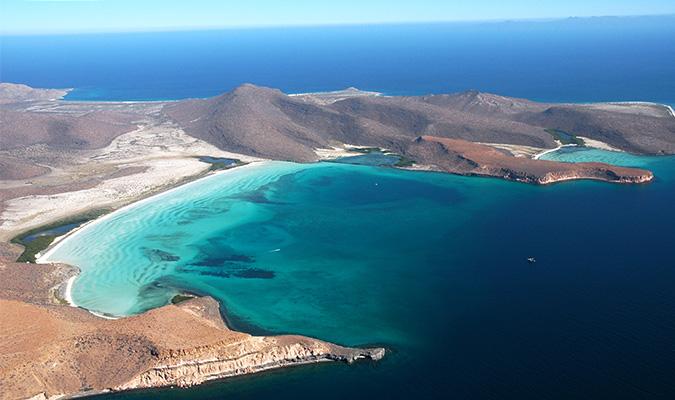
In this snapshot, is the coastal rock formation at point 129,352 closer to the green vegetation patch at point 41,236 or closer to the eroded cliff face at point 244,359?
the eroded cliff face at point 244,359

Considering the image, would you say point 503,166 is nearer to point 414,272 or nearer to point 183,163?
point 414,272

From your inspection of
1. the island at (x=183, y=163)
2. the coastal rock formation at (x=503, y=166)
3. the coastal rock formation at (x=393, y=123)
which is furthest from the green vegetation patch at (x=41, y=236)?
the coastal rock formation at (x=503, y=166)

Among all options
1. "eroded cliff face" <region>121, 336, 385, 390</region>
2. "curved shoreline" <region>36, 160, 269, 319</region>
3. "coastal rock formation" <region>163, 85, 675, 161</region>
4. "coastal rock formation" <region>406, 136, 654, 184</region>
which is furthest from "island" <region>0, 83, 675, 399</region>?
"curved shoreline" <region>36, 160, 269, 319</region>

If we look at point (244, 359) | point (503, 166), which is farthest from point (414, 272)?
point (503, 166)

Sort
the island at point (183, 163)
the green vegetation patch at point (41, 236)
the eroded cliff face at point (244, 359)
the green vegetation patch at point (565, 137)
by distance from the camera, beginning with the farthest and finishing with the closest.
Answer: the green vegetation patch at point (565, 137), the green vegetation patch at point (41, 236), the island at point (183, 163), the eroded cliff face at point (244, 359)

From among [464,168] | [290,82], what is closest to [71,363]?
[464,168]
